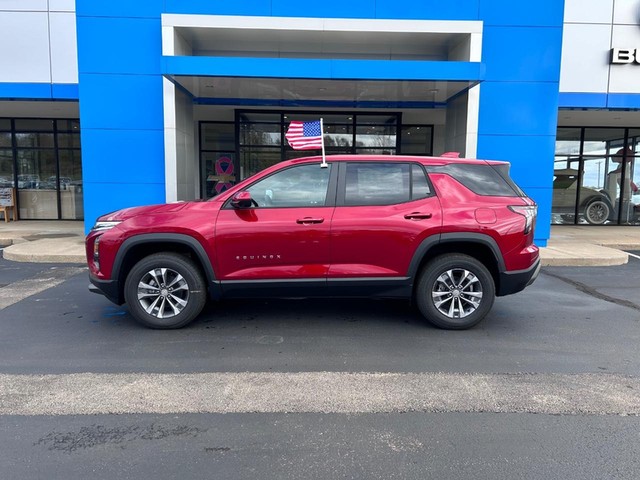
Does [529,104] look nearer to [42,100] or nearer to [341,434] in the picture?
[341,434]

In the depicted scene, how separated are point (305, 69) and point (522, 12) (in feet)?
16.7

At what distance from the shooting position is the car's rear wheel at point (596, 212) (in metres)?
16.3

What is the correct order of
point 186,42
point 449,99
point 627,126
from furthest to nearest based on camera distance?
1. point 627,126
2. point 449,99
3. point 186,42

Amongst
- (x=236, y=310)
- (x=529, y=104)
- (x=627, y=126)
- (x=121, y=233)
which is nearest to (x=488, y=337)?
(x=236, y=310)

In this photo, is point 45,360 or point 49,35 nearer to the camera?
point 45,360

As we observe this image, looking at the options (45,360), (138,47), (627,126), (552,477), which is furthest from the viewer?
(627,126)

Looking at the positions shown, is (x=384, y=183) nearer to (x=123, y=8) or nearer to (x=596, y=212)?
(x=123, y=8)

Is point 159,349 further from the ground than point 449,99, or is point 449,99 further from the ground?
point 449,99

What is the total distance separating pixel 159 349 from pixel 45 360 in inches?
39.2

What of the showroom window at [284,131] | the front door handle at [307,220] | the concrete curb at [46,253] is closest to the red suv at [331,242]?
the front door handle at [307,220]

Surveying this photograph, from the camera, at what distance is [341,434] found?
317 cm

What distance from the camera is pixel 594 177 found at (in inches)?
642

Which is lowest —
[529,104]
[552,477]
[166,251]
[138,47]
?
[552,477]

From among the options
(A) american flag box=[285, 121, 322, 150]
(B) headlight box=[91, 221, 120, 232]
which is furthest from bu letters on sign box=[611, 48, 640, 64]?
(B) headlight box=[91, 221, 120, 232]
